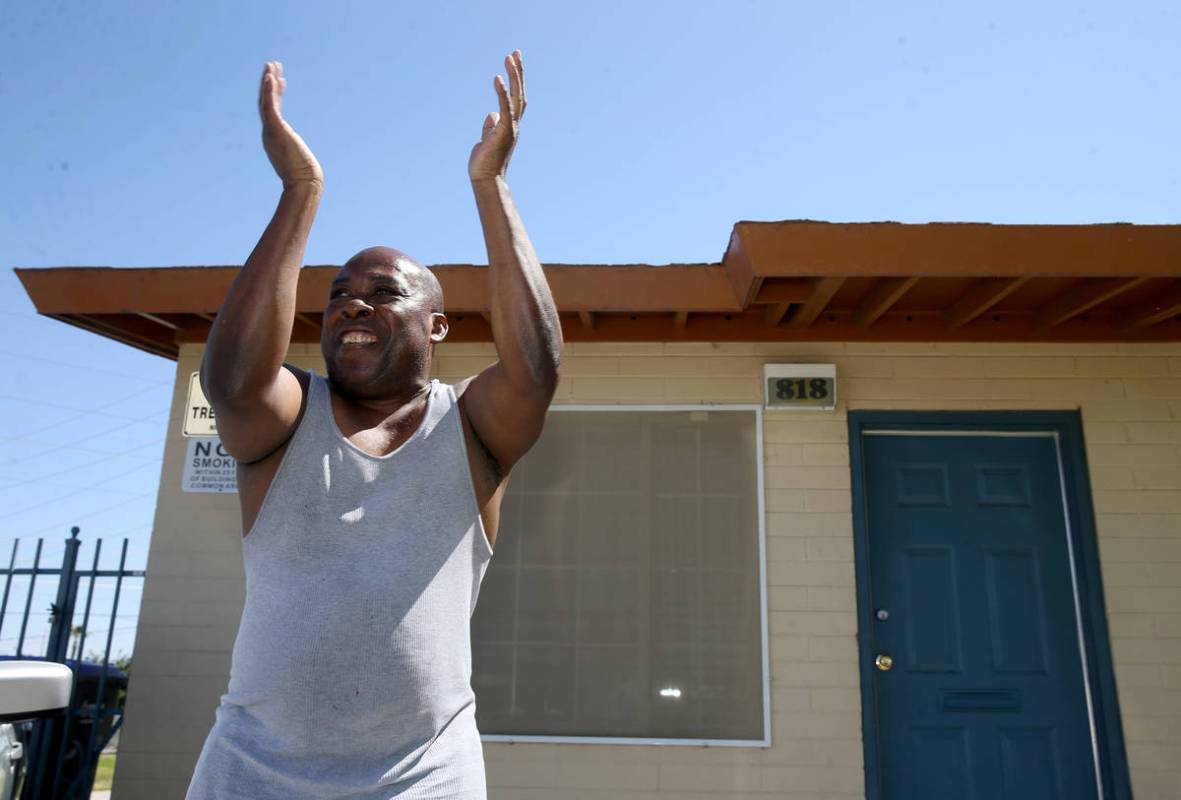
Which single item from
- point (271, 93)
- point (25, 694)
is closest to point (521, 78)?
point (271, 93)

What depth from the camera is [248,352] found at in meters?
1.17

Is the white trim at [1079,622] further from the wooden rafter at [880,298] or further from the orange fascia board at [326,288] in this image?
the orange fascia board at [326,288]

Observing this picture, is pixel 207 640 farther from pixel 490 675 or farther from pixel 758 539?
pixel 758 539

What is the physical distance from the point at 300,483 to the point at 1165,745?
4.64m

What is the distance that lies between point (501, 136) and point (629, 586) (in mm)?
3538

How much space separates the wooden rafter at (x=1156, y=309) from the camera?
176 inches

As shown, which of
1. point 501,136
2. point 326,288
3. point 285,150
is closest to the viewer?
point 285,150

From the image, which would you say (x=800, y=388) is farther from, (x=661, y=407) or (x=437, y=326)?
(x=437, y=326)

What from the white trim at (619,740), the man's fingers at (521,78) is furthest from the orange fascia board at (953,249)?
the man's fingers at (521,78)

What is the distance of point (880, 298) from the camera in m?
4.53

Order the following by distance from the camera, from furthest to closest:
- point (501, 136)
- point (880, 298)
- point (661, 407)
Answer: point (661, 407) → point (880, 298) → point (501, 136)

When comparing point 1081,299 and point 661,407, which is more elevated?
point 1081,299

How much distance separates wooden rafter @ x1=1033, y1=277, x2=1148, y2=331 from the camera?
4270mm

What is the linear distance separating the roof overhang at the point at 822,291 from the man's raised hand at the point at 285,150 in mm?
3079
